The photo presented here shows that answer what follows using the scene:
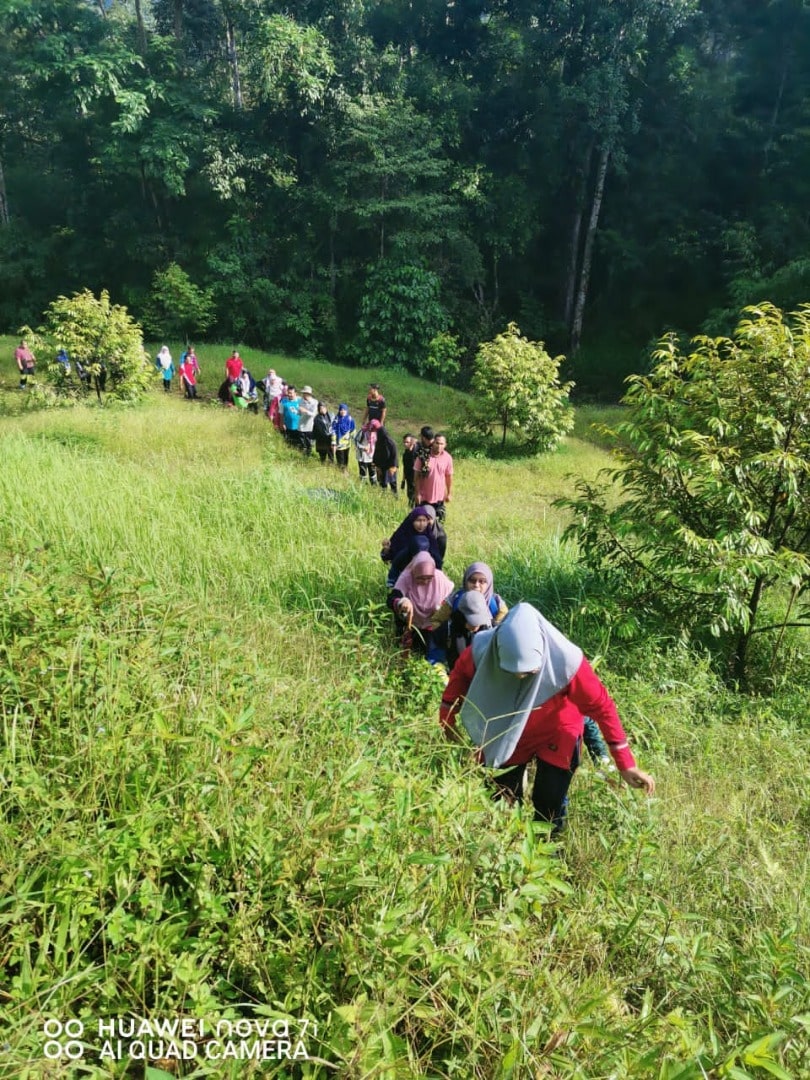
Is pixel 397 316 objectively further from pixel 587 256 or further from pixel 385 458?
pixel 385 458

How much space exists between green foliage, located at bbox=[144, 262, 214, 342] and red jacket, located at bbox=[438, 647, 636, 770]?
69.7ft

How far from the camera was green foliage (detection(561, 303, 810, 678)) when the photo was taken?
4.35 metres

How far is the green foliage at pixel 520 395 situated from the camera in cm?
1299

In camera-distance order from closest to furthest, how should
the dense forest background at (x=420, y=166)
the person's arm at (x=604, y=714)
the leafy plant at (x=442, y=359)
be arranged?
the person's arm at (x=604, y=714) → the dense forest background at (x=420, y=166) → the leafy plant at (x=442, y=359)

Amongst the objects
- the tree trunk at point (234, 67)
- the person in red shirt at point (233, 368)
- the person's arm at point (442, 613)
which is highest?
the tree trunk at point (234, 67)

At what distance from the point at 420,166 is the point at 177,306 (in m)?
9.26

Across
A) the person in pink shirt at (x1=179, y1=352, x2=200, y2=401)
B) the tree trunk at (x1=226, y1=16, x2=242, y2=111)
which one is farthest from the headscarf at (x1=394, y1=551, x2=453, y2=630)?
the tree trunk at (x1=226, y1=16, x2=242, y2=111)

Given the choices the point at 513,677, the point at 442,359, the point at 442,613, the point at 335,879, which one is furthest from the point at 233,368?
the point at 335,879

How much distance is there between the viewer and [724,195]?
2264 cm

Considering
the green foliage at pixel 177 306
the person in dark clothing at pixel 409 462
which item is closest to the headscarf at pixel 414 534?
the person in dark clothing at pixel 409 462

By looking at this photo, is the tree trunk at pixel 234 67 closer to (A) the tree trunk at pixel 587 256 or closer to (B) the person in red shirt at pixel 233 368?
(A) the tree trunk at pixel 587 256

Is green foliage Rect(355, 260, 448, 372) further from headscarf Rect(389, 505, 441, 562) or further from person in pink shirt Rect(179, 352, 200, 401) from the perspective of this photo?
headscarf Rect(389, 505, 441, 562)

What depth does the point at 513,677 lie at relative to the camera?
8.68ft

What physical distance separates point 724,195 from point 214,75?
63.0 ft
